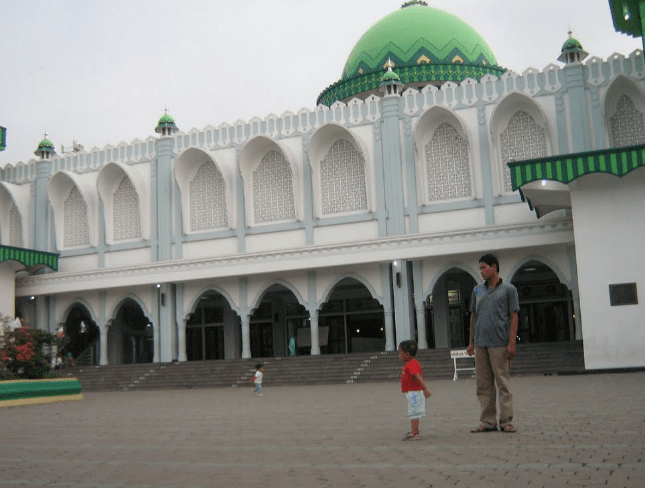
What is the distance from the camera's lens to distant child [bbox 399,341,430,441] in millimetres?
7191

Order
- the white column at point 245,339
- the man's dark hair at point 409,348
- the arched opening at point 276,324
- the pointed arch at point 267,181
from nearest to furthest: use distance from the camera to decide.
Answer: the man's dark hair at point 409,348, the white column at point 245,339, the pointed arch at point 267,181, the arched opening at point 276,324

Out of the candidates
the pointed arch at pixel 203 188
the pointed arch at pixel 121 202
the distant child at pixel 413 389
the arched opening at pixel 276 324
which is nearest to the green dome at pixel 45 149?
the pointed arch at pixel 121 202

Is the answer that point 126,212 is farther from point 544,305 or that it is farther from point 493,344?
point 493,344

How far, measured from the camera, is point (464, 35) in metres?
32.2

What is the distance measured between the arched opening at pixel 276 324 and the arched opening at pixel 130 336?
14.3 ft

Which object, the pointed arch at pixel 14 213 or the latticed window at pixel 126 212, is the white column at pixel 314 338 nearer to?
the latticed window at pixel 126 212

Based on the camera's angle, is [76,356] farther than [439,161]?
Yes

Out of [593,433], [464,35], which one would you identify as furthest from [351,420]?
[464,35]

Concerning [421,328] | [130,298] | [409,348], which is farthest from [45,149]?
[409,348]

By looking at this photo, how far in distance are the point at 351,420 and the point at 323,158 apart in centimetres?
1739

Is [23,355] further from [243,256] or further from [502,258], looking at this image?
[502,258]

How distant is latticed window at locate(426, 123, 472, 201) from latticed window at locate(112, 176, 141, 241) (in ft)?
35.5

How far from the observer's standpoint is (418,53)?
31266 millimetres

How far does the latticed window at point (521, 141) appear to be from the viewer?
23.9 m
